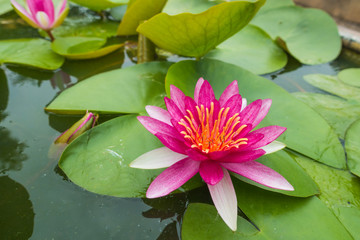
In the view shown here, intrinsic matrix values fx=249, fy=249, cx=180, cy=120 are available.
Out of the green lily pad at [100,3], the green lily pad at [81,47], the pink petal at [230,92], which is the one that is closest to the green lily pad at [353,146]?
the pink petal at [230,92]

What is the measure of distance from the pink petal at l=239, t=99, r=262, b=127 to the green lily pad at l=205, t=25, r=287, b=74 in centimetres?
75

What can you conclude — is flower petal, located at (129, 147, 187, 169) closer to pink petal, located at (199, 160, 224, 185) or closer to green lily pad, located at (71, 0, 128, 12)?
pink petal, located at (199, 160, 224, 185)

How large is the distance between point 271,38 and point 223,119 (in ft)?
3.97

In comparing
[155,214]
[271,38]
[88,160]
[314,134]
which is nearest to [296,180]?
[314,134]

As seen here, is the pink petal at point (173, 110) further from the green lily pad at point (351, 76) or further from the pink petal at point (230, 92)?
the green lily pad at point (351, 76)

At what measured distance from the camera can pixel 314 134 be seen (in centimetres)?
106

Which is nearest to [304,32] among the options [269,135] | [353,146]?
[353,146]

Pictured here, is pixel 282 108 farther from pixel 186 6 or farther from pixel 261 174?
pixel 186 6

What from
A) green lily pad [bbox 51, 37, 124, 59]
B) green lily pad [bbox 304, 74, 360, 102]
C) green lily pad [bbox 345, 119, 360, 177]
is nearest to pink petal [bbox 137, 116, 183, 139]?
green lily pad [bbox 345, 119, 360, 177]

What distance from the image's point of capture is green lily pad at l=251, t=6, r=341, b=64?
176cm

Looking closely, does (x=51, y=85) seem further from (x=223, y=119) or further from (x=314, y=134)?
(x=314, y=134)

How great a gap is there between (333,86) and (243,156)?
109cm

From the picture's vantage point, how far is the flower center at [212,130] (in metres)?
0.79

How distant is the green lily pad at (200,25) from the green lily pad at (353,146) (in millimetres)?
690
